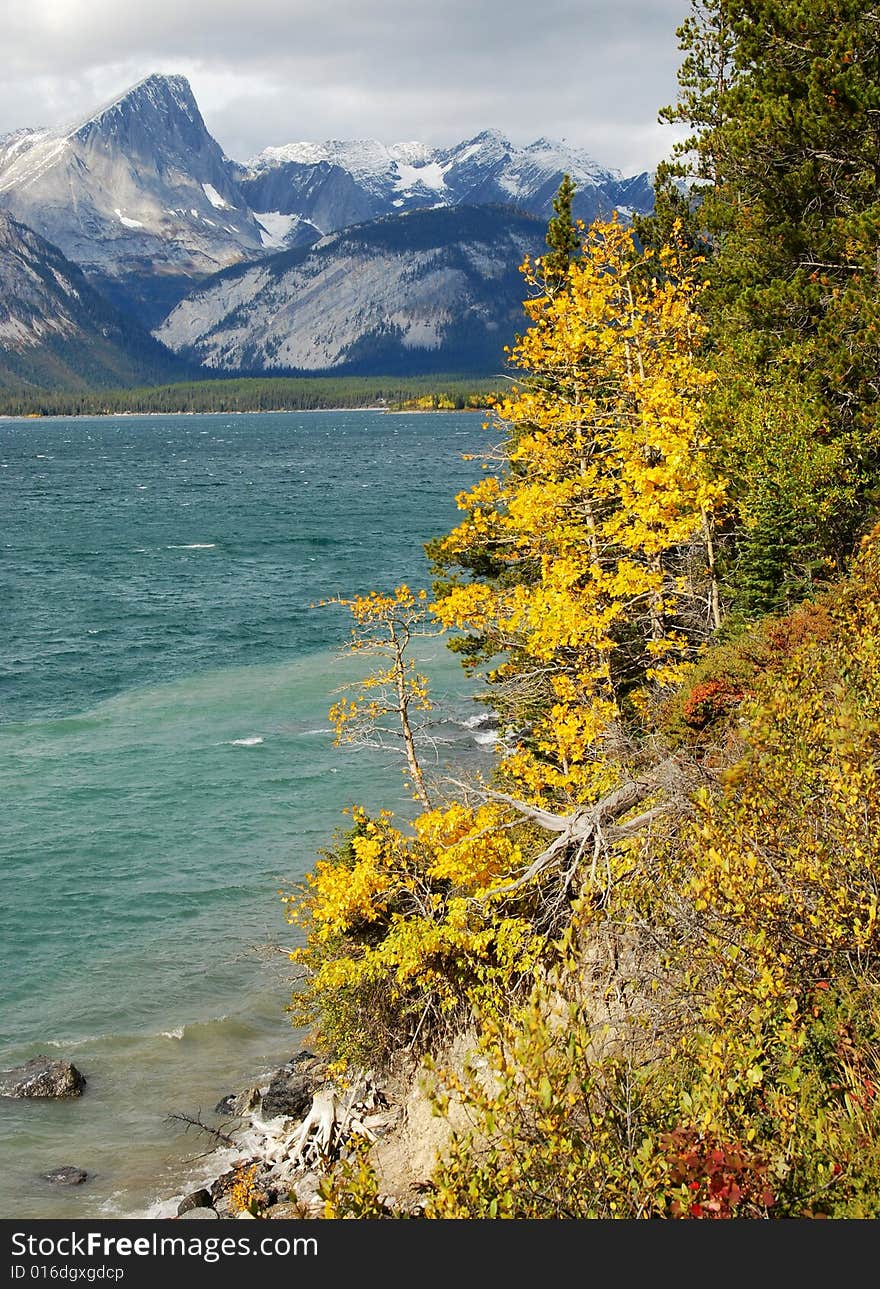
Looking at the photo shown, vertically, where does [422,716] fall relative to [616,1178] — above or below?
below

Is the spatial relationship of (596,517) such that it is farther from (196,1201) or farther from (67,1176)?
(67,1176)

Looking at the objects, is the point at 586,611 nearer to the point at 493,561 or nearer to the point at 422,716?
the point at 493,561

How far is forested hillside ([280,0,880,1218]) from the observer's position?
777 cm

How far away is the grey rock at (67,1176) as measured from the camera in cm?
1859

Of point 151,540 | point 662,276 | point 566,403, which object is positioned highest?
point 662,276

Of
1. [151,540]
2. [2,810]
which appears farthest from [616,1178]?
[151,540]

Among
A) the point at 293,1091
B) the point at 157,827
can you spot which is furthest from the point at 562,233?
the point at 293,1091

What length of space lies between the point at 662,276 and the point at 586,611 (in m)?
27.0

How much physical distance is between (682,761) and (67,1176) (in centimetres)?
1353

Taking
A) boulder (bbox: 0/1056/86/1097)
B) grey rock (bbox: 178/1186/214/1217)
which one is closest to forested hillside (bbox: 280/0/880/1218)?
grey rock (bbox: 178/1186/214/1217)

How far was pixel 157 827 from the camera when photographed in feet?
111

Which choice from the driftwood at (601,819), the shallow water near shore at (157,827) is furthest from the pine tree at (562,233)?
the driftwood at (601,819)

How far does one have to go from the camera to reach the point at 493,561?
29.8 meters

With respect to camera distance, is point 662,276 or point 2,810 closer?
point 2,810
